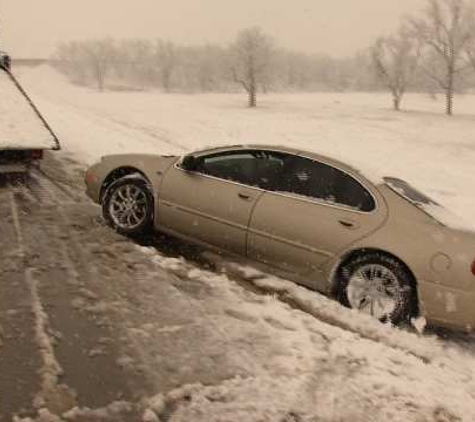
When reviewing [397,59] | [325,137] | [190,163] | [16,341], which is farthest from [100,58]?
[16,341]

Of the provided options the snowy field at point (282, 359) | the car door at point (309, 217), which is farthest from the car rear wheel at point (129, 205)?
the car door at point (309, 217)

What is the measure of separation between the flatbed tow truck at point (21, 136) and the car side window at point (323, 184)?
5.09 m

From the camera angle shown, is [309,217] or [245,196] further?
[245,196]

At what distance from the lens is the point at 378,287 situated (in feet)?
18.0

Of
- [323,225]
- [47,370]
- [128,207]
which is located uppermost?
[323,225]

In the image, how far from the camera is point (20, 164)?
9648mm

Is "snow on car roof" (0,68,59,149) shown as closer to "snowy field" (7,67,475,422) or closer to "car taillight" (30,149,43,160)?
"car taillight" (30,149,43,160)

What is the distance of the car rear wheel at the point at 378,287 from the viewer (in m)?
5.34

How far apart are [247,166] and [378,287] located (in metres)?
1.97

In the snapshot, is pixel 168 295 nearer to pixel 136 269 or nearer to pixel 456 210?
pixel 136 269

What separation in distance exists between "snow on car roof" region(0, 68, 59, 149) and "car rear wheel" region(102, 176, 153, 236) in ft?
9.14

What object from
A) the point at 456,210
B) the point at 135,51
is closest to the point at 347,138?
the point at 456,210

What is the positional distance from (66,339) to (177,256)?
91.9 inches

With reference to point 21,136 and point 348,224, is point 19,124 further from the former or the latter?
point 348,224
